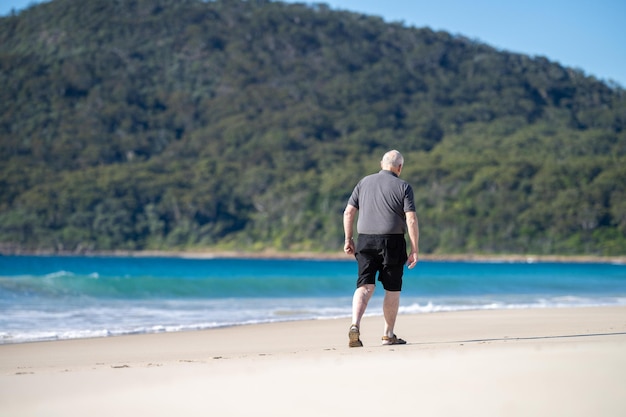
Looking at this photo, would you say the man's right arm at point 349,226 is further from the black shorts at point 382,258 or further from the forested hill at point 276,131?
the forested hill at point 276,131

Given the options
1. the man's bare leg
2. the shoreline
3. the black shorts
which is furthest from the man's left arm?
the shoreline

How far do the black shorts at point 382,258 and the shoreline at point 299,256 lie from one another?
2870 inches

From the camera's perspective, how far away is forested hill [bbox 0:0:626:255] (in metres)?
84.0

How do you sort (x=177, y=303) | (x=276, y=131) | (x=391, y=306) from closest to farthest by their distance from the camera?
(x=391, y=306) < (x=177, y=303) < (x=276, y=131)

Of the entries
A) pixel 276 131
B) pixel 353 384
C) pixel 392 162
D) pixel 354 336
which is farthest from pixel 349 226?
pixel 276 131

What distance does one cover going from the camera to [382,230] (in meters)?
6.91

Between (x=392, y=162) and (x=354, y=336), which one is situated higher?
(x=392, y=162)

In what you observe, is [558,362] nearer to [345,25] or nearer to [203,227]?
[203,227]

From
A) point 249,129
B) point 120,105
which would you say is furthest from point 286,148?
point 120,105

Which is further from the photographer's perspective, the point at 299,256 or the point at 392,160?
the point at 299,256

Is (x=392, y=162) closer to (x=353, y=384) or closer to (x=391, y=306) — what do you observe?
(x=391, y=306)

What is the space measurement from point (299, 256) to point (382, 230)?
7566 centimetres

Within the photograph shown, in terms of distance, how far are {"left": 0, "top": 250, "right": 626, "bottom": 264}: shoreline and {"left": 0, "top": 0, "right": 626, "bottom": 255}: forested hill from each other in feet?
2.89

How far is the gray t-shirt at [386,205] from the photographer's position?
691cm
